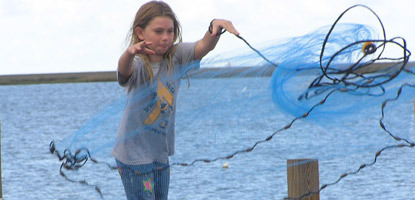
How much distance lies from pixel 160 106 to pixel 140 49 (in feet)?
1.34

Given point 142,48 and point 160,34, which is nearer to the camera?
point 142,48

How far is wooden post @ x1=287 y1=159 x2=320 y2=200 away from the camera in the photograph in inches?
155

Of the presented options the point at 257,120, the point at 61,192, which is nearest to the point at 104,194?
the point at 257,120

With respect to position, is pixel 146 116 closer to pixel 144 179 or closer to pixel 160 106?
pixel 160 106

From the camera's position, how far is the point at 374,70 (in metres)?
3.60

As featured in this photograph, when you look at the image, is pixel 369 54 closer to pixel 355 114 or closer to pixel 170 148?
pixel 355 114

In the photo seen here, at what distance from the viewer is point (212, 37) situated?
3424mm

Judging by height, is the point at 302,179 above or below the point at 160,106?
below

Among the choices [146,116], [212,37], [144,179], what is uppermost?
[212,37]

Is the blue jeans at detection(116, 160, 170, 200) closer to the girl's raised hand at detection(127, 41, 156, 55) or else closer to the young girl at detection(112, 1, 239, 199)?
the young girl at detection(112, 1, 239, 199)

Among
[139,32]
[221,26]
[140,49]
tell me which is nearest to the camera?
[140,49]

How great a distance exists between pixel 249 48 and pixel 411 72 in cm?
80

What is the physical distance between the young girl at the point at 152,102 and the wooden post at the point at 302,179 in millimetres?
803

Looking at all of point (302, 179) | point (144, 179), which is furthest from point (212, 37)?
point (302, 179)
